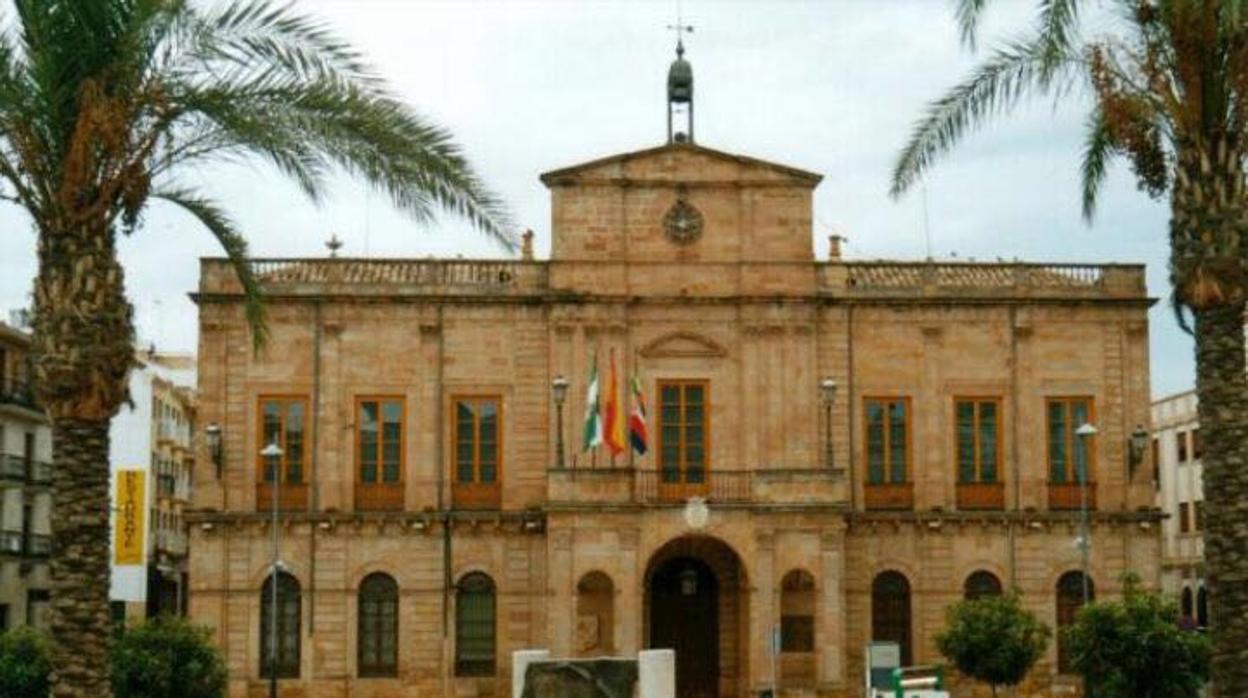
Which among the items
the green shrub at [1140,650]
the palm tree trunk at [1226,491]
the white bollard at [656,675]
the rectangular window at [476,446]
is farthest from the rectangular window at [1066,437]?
the palm tree trunk at [1226,491]

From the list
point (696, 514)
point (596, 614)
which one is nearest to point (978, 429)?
point (696, 514)

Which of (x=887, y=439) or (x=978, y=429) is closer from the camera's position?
(x=887, y=439)

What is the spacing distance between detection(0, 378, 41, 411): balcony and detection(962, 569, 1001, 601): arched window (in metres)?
27.1

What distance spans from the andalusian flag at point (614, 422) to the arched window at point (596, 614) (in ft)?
9.04

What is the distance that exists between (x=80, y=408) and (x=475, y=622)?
25.0 meters

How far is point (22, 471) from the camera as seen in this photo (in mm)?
54594

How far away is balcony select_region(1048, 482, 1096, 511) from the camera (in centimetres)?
4275

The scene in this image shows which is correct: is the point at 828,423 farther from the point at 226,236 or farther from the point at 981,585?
the point at 226,236

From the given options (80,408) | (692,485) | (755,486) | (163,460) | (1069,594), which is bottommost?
(1069,594)

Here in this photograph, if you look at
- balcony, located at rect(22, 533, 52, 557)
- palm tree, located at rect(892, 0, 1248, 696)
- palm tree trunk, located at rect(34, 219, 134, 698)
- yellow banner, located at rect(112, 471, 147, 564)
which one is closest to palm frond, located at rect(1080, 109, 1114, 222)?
palm tree, located at rect(892, 0, 1248, 696)

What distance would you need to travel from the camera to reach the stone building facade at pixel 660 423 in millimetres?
41781

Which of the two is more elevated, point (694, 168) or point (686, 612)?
point (694, 168)

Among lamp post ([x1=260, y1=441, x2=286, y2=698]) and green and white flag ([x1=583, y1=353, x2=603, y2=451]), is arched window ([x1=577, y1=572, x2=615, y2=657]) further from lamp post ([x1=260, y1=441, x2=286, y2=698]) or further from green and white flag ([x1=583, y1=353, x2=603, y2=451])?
lamp post ([x1=260, y1=441, x2=286, y2=698])

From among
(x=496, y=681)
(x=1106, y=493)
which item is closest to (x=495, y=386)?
(x=496, y=681)
